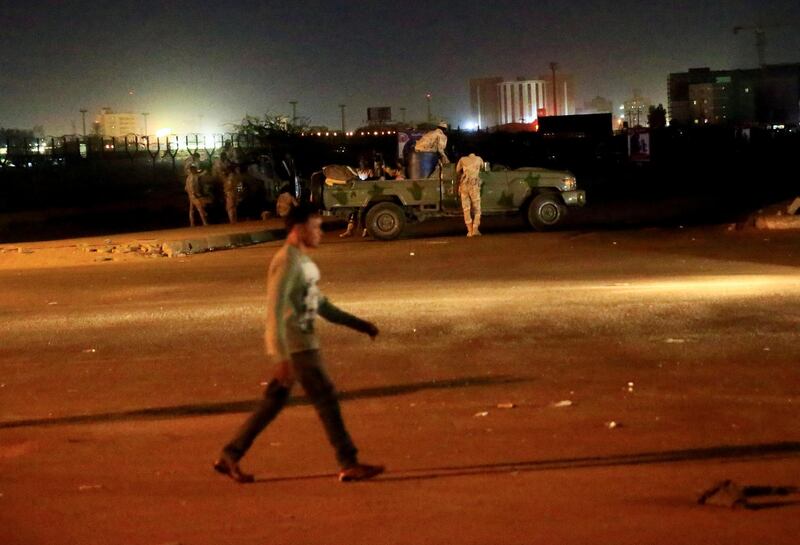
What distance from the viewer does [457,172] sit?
2792 centimetres

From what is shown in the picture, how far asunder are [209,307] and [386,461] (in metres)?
9.05

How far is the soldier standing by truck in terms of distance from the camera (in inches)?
1083

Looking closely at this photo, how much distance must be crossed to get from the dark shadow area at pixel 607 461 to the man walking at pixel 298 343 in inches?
12.5

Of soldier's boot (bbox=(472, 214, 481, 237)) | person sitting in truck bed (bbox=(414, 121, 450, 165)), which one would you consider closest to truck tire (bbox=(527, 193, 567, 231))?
soldier's boot (bbox=(472, 214, 481, 237))

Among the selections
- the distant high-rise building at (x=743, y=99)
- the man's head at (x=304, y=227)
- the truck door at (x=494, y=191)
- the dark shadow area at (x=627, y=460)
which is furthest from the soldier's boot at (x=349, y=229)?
the distant high-rise building at (x=743, y=99)

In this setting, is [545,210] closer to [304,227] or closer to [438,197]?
[438,197]

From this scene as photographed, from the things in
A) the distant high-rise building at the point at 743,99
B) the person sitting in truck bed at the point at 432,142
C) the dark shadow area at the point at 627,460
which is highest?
the distant high-rise building at the point at 743,99

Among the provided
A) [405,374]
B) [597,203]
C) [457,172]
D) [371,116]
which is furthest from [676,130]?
[405,374]

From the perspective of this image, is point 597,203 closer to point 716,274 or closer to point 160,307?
point 716,274

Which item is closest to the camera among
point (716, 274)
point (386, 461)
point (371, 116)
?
point (386, 461)

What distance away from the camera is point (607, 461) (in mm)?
8086

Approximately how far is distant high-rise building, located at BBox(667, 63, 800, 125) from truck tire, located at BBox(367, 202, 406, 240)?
13056 centimetres

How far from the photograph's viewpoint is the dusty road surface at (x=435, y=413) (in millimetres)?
6836

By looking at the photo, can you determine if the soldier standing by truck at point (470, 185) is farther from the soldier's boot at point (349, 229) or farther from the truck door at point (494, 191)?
the soldier's boot at point (349, 229)
